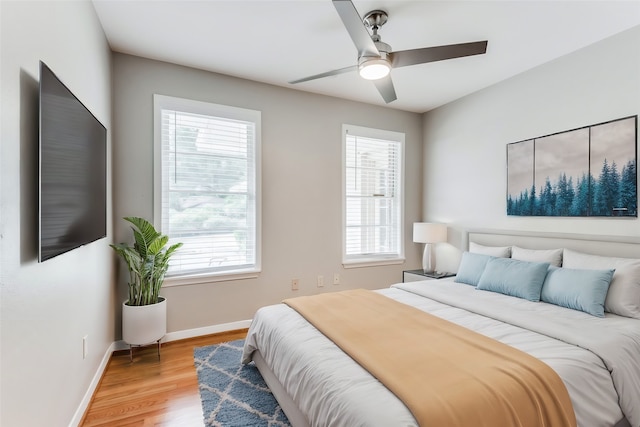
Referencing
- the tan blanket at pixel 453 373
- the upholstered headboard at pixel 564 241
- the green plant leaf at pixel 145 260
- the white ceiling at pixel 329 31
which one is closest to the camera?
the tan blanket at pixel 453 373

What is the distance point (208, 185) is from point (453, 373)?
2.78 meters

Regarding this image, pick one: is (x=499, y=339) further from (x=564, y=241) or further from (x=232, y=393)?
(x=232, y=393)

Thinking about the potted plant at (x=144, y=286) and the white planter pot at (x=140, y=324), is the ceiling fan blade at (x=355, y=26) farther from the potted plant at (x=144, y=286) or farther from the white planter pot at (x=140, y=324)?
the white planter pot at (x=140, y=324)

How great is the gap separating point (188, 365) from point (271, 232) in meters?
1.53

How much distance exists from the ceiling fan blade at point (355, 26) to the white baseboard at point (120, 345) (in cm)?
267

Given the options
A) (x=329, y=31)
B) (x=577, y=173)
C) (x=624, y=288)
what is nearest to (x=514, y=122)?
(x=577, y=173)

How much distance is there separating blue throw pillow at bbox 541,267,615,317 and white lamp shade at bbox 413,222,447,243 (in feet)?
5.01

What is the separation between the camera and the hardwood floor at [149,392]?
2006 millimetres

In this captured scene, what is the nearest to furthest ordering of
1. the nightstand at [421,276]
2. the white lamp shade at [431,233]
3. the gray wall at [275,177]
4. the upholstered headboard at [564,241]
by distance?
1. the upholstered headboard at [564,241]
2. the gray wall at [275,177]
3. the nightstand at [421,276]
4. the white lamp shade at [431,233]

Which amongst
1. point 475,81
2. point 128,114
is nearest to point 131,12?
point 128,114

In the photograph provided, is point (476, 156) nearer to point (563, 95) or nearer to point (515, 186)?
point (515, 186)

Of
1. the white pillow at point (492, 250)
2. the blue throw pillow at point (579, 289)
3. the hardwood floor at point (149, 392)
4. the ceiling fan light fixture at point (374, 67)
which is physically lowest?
the hardwood floor at point (149, 392)

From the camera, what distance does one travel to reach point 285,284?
373 cm

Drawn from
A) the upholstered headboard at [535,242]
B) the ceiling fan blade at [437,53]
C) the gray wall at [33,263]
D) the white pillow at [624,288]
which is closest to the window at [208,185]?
the gray wall at [33,263]
